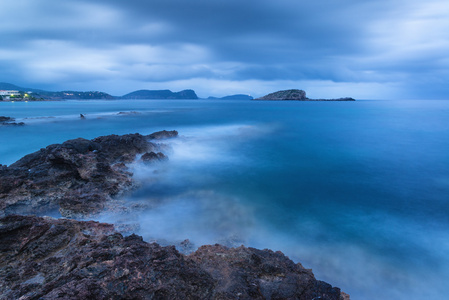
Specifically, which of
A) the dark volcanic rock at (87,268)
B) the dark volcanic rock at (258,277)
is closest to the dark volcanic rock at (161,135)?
the dark volcanic rock at (87,268)

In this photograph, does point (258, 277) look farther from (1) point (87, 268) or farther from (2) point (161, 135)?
(2) point (161, 135)

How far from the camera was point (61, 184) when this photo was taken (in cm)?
833

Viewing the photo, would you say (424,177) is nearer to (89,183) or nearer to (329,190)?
(329,190)

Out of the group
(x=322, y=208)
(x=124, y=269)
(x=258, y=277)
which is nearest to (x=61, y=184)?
(x=124, y=269)

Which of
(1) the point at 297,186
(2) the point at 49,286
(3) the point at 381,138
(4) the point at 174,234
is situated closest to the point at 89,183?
(4) the point at 174,234

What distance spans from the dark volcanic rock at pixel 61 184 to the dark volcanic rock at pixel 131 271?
2.78m

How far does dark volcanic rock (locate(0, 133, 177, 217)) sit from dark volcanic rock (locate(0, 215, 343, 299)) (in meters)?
2.78

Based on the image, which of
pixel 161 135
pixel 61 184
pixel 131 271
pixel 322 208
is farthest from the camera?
pixel 161 135

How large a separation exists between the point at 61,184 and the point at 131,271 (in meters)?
6.58

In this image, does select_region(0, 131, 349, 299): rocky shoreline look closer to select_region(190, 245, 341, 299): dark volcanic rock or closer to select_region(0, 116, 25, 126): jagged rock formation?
select_region(190, 245, 341, 299): dark volcanic rock

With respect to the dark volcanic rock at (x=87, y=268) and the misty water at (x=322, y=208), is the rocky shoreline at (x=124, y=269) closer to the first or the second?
the dark volcanic rock at (x=87, y=268)

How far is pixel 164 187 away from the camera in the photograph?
33.7ft

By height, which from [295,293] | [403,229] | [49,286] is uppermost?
[49,286]

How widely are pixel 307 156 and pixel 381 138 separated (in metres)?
11.2
